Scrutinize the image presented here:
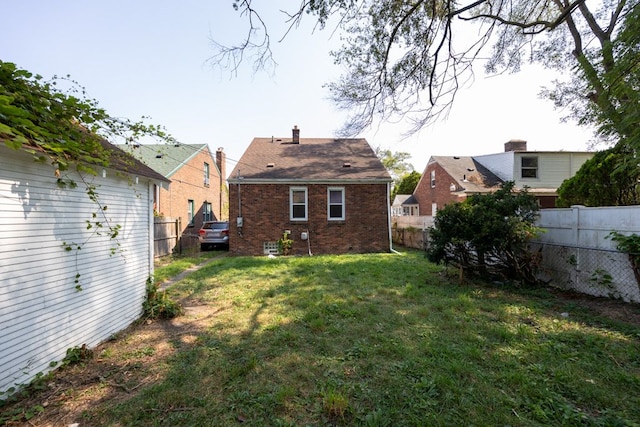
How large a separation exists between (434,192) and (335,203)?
1191 cm

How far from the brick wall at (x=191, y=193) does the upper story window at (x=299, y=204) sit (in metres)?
4.91

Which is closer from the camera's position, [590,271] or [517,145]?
[590,271]

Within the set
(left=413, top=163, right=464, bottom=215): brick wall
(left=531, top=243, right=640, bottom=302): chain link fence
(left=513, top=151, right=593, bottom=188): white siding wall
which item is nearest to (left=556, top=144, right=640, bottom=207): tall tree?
(left=531, top=243, right=640, bottom=302): chain link fence

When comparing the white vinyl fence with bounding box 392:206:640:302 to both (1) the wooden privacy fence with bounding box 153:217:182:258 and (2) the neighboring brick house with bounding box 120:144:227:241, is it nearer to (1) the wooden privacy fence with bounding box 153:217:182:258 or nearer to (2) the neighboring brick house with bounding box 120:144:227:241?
(1) the wooden privacy fence with bounding box 153:217:182:258

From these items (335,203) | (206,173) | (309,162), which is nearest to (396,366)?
(335,203)

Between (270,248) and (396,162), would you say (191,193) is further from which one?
(396,162)

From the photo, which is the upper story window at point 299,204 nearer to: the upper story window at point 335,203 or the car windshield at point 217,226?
the upper story window at point 335,203

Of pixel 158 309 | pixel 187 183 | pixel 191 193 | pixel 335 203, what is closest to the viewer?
pixel 158 309

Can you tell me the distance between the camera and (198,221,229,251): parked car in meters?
14.2

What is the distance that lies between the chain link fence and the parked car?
12.4m

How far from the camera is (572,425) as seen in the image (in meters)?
2.31

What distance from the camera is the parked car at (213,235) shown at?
14.2 metres

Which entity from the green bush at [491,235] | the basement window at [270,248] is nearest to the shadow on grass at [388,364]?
the green bush at [491,235]

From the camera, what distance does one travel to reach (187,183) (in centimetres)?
1756
